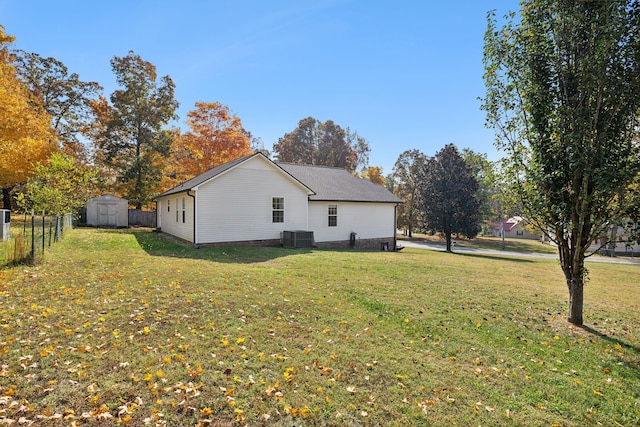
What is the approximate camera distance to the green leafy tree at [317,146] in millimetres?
50406

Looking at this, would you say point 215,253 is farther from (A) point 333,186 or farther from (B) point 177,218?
(A) point 333,186

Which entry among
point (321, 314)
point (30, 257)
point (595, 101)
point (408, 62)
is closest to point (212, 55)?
point (408, 62)

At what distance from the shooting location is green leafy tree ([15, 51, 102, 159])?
27.5 m

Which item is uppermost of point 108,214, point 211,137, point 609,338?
point 211,137

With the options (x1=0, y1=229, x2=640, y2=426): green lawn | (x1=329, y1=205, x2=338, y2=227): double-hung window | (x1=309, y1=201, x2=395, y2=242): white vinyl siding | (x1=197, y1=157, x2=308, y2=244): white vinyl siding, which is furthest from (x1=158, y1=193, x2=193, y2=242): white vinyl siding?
(x1=329, y1=205, x2=338, y2=227): double-hung window

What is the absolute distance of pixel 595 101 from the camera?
19.6 ft

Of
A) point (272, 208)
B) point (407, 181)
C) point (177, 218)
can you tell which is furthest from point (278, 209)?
point (407, 181)

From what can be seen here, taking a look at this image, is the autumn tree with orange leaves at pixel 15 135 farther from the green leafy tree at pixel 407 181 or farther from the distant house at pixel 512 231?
the distant house at pixel 512 231

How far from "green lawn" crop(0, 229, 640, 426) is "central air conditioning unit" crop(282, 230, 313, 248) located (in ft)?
27.6

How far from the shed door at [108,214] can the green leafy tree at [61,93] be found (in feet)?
Result: 28.1

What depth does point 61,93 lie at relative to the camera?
2909cm

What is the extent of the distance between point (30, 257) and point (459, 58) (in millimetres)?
14063

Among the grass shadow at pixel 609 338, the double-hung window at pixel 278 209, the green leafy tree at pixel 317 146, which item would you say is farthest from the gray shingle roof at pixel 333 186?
the green leafy tree at pixel 317 146

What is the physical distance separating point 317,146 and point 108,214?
33.6 metres
